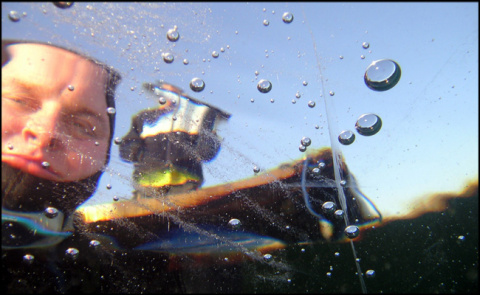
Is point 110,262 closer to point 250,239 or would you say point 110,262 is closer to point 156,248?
point 156,248

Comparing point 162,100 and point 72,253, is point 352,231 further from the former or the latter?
point 72,253

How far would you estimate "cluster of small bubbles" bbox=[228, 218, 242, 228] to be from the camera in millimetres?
1637

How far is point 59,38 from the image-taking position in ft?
3.74

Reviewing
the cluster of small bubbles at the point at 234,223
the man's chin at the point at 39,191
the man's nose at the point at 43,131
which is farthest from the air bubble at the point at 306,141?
the man's nose at the point at 43,131

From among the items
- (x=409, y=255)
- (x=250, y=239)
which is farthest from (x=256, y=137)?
(x=409, y=255)

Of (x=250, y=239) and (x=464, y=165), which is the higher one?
(x=464, y=165)

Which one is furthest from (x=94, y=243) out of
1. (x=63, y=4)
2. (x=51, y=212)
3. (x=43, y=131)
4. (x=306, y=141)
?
(x=306, y=141)

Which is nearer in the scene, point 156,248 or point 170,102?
point 170,102

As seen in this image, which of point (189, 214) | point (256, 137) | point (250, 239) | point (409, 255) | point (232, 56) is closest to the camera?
point (232, 56)

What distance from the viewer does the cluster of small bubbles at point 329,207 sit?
1.63 metres

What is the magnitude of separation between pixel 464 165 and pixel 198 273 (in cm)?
200

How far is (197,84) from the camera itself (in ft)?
4.32

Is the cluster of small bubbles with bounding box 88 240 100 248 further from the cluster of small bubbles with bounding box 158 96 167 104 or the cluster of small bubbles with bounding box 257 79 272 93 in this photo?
the cluster of small bubbles with bounding box 257 79 272 93

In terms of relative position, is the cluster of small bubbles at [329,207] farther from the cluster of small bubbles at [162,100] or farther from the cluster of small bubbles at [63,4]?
the cluster of small bubbles at [63,4]
